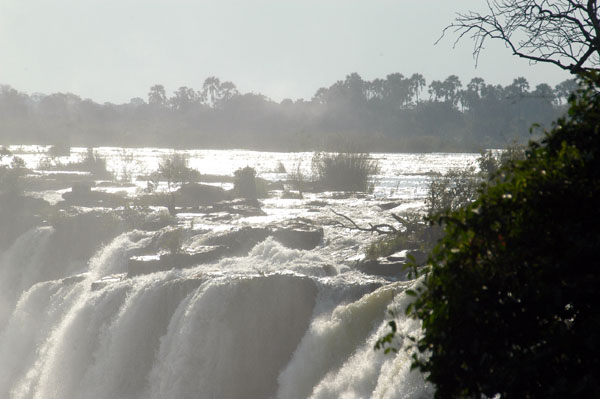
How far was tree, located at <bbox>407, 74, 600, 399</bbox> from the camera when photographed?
183 inches

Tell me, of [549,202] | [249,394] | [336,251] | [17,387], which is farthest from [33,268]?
[549,202]

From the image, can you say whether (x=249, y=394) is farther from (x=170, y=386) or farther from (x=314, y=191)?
(x=314, y=191)

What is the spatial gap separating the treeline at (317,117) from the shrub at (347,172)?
84.2 m

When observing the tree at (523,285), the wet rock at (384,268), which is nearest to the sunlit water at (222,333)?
the wet rock at (384,268)


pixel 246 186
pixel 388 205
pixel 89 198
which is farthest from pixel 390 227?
pixel 89 198

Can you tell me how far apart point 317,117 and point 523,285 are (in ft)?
488

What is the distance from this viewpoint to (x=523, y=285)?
478 centimetres

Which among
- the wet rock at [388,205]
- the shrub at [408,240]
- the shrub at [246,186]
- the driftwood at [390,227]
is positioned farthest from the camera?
the shrub at [246,186]

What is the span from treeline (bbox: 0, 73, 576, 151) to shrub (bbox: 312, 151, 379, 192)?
84.2m

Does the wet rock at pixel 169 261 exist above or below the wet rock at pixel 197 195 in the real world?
below

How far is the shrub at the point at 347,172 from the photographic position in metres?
38.1

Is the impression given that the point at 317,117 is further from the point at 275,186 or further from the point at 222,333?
the point at 222,333

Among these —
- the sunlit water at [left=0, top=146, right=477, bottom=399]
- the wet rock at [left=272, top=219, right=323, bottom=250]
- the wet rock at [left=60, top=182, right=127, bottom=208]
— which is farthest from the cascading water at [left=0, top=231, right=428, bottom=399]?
the wet rock at [left=60, top=182, right=127, bottom=208]

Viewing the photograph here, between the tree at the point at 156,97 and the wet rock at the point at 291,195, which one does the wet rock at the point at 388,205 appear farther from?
the tree at the point at 156,97
